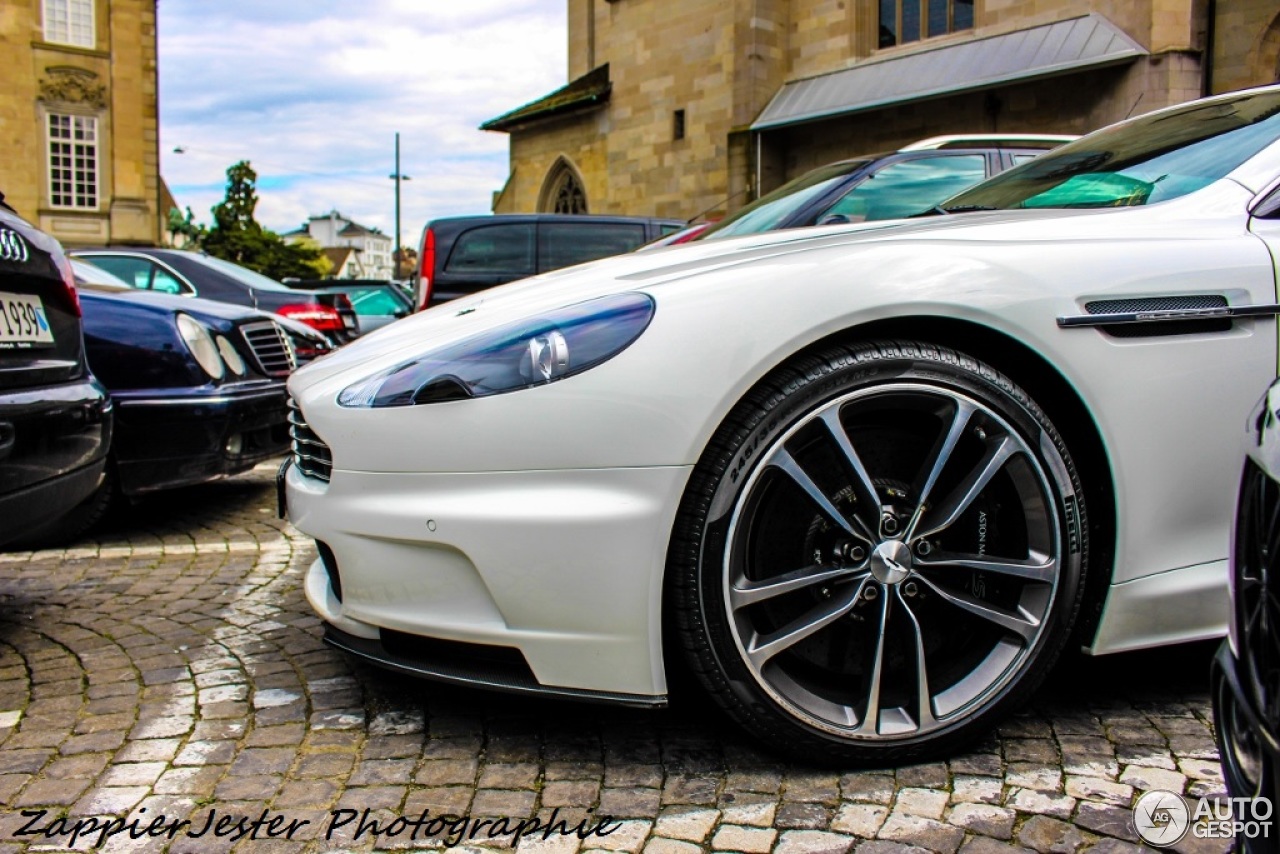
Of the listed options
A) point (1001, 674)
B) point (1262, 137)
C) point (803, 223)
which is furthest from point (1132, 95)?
point (1001, 674)

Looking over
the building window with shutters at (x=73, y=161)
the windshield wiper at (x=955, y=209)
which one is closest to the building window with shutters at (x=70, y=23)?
the building window with shutters at (x=73, y=161)

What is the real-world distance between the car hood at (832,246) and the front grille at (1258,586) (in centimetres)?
101

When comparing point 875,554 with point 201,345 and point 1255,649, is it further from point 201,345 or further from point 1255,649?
point 201,345

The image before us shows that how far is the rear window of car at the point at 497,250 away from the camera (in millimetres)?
10438

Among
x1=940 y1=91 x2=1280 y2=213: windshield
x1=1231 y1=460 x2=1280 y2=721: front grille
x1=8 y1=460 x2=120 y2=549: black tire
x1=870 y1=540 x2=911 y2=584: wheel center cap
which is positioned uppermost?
x1=940 y1=91 x2=1280 y2=213: windshield

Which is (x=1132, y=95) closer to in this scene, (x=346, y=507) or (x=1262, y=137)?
(x=1262, y=137)

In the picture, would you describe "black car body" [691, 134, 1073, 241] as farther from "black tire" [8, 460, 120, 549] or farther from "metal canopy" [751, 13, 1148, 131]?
"metal canopy" [751, 13, 1148, 131]

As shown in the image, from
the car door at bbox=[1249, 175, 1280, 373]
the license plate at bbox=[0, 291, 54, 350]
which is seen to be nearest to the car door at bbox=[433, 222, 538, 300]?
the license plate at bbox=[0, 291, 54, 350]

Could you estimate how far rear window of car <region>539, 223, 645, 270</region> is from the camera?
10.9 m

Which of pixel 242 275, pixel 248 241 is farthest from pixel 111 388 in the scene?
pixel 248 241

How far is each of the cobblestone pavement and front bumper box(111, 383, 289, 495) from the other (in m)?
1.51

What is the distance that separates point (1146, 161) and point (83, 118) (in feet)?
140

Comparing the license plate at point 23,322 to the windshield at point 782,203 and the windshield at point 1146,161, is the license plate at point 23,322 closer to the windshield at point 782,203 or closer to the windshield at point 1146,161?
the windshield at point 1146,161

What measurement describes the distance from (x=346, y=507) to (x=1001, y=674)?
1.46 m
